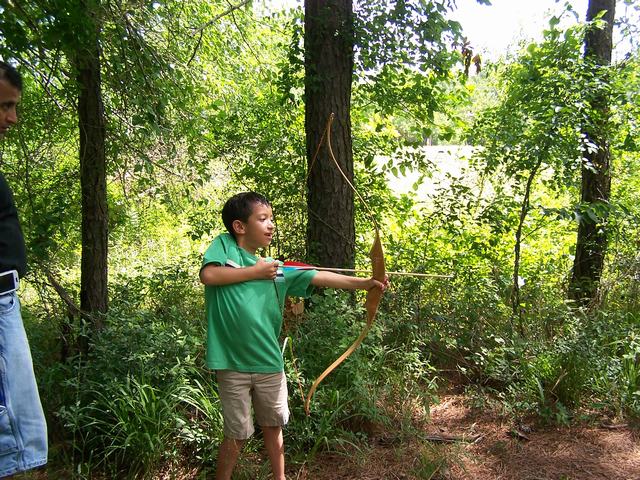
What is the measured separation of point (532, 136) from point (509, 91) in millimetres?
552

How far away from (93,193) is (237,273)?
2035mm

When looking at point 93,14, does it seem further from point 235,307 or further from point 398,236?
point 398,236

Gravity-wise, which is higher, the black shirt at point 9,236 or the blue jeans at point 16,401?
the black shirt at point 9,236

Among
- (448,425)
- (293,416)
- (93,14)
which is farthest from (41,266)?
(448,425)

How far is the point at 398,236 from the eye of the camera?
17.7 feet

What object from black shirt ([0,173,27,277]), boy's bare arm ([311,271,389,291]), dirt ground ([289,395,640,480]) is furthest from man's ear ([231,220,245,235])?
dirt ground ([289,395,640,480])

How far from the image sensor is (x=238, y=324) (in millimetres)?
2299

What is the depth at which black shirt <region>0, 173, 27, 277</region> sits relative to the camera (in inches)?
67.4

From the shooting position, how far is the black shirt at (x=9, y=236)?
171 centimetres

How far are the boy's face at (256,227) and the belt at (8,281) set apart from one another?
37.2 inches

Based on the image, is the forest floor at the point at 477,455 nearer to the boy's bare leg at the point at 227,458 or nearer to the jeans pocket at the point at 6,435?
the boy's bare leg at the point at 227,458

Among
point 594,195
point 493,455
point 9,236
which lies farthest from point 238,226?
point 594,195

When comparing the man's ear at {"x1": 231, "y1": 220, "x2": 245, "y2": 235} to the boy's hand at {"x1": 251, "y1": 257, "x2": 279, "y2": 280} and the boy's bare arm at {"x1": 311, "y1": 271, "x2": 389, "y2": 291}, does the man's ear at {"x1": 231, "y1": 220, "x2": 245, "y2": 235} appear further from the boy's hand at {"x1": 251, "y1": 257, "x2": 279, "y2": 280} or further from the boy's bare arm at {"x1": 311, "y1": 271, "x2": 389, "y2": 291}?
the boy's bare arm at {"x1": 311, "y1": 271, "x2": 389, "y2": 291}

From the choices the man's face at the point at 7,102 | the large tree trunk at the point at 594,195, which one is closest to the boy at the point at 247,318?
the man's face at the point at 7,102
